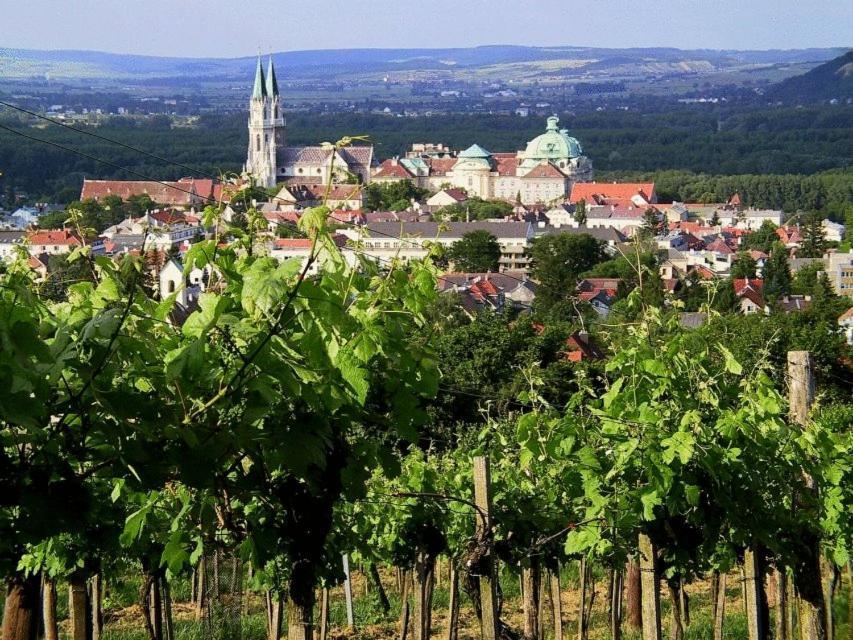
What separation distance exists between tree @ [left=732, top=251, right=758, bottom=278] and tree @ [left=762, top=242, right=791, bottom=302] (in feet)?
1.36

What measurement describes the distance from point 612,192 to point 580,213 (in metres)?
9.44

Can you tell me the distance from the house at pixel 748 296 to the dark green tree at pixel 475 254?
10470 millimetres

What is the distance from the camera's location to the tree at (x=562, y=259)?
42.2 m

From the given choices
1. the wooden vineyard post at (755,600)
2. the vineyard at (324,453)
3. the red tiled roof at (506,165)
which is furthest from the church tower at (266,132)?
the wooden vineyard post at (755,600)

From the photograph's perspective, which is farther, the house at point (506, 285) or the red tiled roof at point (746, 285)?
the house at point (506, 285)

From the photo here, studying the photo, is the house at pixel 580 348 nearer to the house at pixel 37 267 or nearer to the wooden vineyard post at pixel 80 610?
the house at pixel 37 267

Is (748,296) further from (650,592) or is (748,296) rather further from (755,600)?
(650,592)

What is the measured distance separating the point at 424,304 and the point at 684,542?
2010mm

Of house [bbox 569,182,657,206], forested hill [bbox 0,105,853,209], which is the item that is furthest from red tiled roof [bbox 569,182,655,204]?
forested hill [bbox 0,105,853,209]

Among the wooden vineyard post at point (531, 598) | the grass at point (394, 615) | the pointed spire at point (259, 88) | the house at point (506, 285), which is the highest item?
the pointed spire at point (259, 88)

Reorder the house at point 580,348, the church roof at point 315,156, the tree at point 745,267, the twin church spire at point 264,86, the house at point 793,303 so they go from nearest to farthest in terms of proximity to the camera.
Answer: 1. the house at point 580,348
2. the house at point 793,303
3. the tree at point 745,267
4. the church roof at point 315,156
5. the twin church spire at point 264,86

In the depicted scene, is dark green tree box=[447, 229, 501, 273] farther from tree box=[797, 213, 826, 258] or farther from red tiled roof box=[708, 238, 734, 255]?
tree box=[797, 213, 826, 258]

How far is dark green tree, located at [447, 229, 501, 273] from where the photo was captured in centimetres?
4800

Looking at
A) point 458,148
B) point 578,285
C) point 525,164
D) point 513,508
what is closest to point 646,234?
point 578,285
